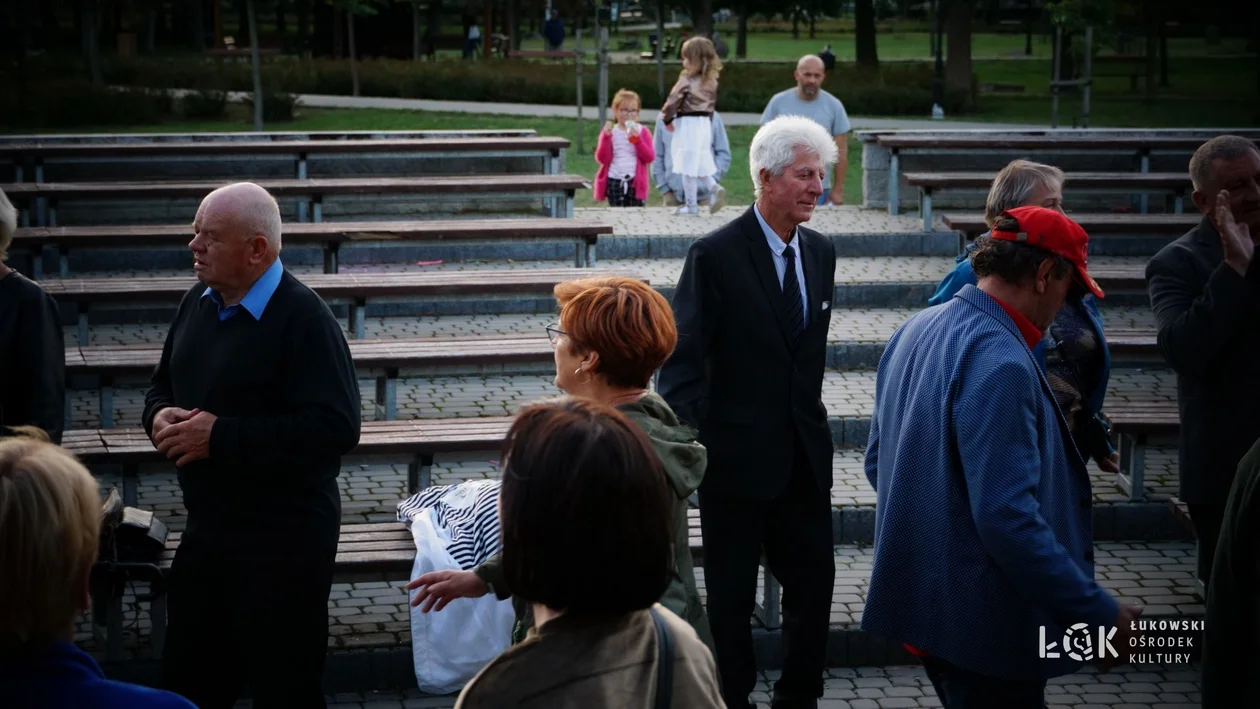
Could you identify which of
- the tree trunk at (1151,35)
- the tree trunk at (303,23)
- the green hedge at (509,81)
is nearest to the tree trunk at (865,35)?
the green hedge at (509,81)

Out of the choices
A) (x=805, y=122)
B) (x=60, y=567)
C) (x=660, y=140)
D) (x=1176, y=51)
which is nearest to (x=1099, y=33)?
(x=660, y=140)

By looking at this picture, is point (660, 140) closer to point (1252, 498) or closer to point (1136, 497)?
point (1136, 497)

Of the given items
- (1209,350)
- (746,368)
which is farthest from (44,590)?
(1209,350)

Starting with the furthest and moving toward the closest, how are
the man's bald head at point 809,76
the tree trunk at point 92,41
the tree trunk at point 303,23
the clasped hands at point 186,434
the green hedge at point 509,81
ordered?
the tree trunk at point 303,23, the tree trunk at point 92,41, the green hedge at point 509,81, the man's bald head at point 809,76, the clasped hands at point 186,434

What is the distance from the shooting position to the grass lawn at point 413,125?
2355cm

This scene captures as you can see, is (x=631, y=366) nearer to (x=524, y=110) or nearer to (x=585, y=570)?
(x=585, y=570)

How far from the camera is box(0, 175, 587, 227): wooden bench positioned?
41.4 feet

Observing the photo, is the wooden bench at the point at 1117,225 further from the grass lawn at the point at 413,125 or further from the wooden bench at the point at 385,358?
the grass lawn at the point at 413,125

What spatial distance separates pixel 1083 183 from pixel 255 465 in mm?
10695

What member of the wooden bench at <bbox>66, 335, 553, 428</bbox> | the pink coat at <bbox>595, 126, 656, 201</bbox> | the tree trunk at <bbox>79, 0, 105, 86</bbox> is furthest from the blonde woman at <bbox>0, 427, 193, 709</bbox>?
the tree trunk at <bbox>79, 0, 105, 86</bbox>

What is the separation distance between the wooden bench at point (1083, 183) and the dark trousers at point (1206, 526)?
7.60 metres

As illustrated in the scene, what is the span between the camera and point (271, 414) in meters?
4.43

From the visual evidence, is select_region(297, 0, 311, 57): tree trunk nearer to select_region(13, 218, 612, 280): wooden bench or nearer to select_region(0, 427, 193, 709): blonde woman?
select_region(13, 218, 612, 280): wooden bench

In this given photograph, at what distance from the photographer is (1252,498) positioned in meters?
3.24
